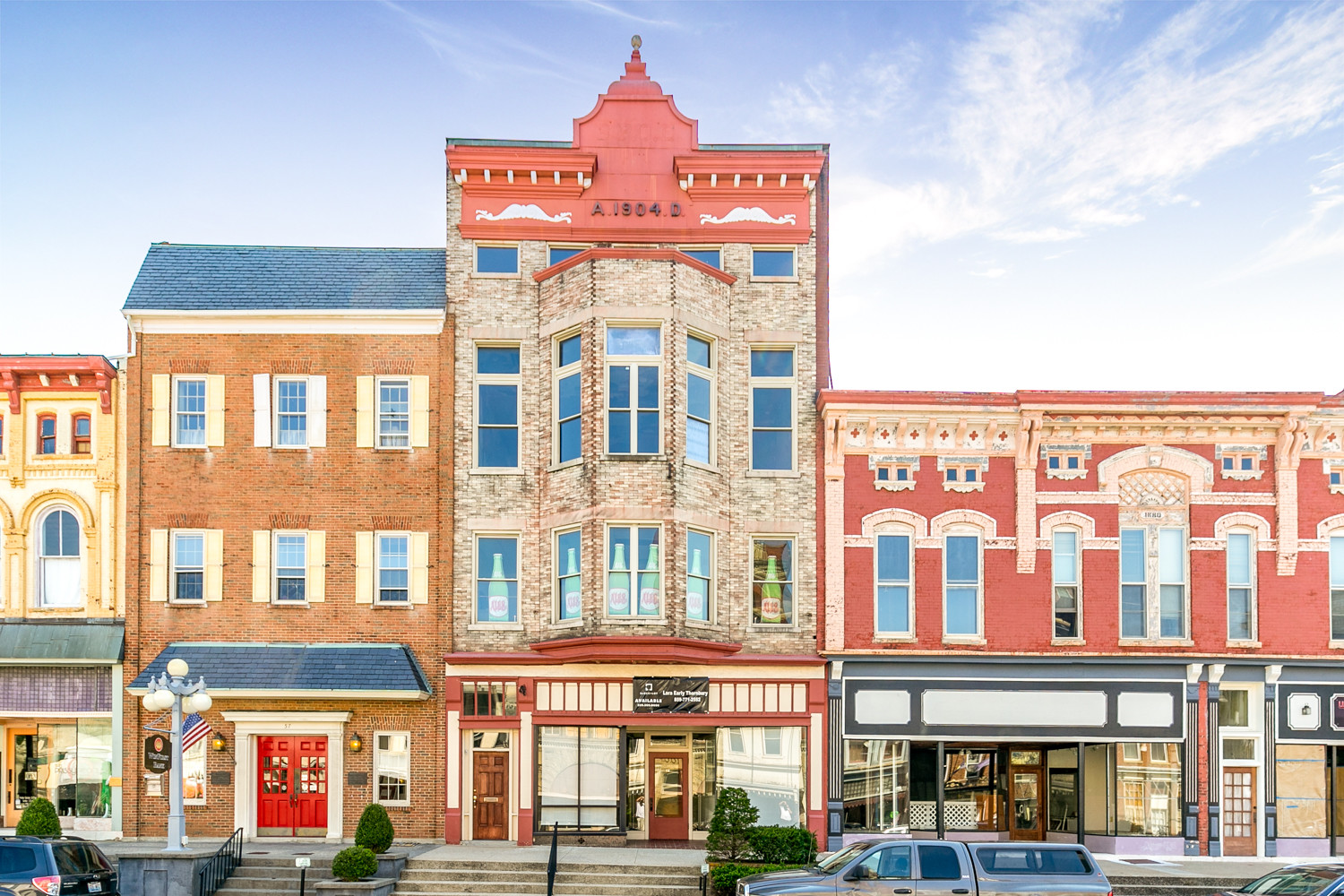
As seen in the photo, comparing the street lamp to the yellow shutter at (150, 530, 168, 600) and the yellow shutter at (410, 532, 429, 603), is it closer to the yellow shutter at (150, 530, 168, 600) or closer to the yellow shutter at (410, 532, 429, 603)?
the yellow shutter at (150, 530, 168, 600)

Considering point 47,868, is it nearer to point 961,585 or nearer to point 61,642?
point 61,642

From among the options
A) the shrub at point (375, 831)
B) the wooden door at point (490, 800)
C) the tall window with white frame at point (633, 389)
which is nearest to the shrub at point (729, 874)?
the shrub at point (375, 831)

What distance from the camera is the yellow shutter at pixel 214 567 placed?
26656 millimetres

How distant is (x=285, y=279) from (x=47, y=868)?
13847 mm

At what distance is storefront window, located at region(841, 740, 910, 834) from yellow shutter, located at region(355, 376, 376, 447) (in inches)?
488

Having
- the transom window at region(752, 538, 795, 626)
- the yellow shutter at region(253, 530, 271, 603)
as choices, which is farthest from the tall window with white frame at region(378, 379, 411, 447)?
the transom window at region(752, 538, 795, 626)

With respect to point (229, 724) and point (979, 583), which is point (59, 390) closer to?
point (229, 724)

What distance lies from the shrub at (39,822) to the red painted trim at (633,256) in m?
14.6

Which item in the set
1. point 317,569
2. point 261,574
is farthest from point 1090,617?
point 261,574

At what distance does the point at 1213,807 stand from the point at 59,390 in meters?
26.5

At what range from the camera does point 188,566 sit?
88.0 feet

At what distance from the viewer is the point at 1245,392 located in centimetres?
2614

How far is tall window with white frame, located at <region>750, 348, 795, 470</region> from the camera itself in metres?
27.2


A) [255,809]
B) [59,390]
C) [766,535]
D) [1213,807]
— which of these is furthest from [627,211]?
[1213,807]
